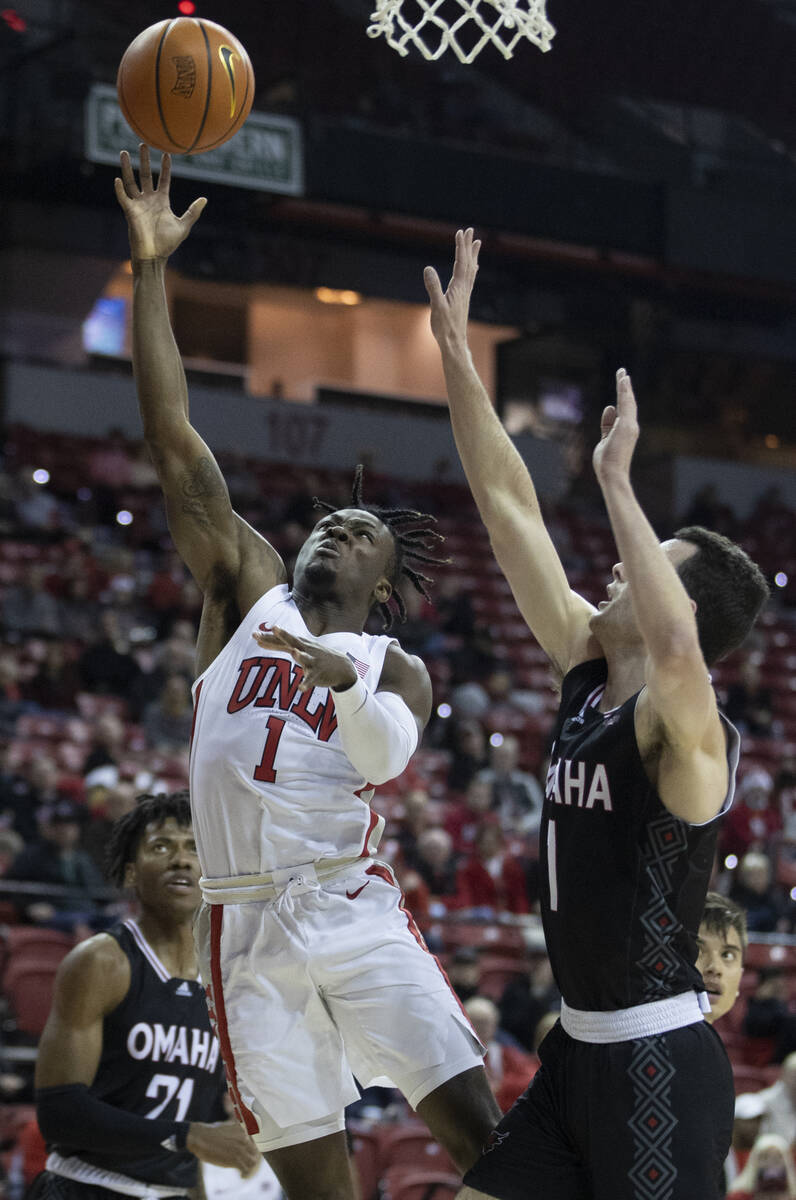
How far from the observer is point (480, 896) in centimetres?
1046

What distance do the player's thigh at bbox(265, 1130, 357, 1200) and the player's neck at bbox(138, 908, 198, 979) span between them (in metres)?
1.09

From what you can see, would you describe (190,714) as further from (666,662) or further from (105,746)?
(666,662)

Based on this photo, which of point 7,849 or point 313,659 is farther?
point 7,849

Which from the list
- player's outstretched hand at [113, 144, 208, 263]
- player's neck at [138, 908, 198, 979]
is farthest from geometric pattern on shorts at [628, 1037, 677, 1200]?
player's outstretched hand at [113, 144, 208, 263]

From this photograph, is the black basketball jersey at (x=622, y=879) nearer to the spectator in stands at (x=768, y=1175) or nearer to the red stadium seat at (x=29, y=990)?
the spectator in stands at (x=768, y=1175)

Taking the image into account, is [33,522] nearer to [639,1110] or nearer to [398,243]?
[398,243]

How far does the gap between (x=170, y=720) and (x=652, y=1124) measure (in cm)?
838

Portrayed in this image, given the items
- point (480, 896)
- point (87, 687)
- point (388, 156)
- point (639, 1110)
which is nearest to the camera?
point (639, 1110)

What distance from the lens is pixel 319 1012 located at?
12.5ft

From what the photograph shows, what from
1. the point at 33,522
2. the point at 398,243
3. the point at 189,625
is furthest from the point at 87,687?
the point at 398,243

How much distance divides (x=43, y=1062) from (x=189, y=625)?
823 cm

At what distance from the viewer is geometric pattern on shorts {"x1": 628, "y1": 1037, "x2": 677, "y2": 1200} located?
3113 mm

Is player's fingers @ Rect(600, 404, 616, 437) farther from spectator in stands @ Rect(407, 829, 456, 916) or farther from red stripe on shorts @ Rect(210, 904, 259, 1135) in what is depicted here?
spectator in stands @ Rect(407, 829, 456, 916)

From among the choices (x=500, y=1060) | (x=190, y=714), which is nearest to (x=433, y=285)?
(x=500, y=1060)
